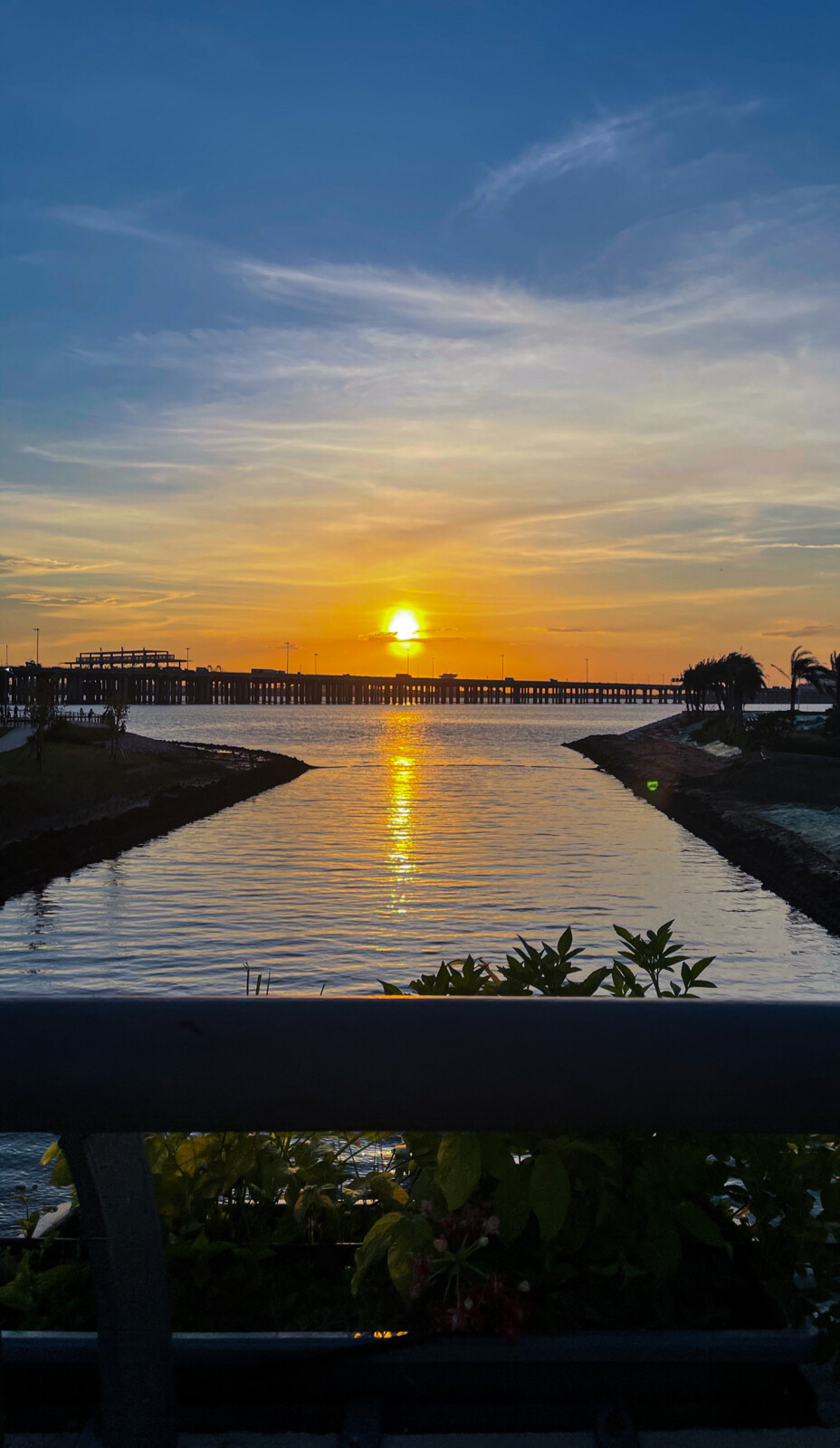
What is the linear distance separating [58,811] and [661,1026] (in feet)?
113

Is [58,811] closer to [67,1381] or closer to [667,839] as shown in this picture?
[667,839]

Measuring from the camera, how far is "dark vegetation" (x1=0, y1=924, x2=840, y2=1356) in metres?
2.69

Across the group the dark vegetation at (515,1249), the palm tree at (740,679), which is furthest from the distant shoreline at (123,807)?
the palm tree at (740,679)

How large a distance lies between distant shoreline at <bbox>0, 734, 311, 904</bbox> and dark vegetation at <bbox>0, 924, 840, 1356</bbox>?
20.3 meters

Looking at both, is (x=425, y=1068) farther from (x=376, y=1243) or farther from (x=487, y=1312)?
(x=376, y=1243)

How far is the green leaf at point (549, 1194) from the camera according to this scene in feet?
8.51

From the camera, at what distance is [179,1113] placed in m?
1.76

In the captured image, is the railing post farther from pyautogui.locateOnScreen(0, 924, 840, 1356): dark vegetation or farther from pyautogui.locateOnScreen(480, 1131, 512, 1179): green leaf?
pyautogui.locateOnScreen(480, 1131, 512, 1179): green leaf

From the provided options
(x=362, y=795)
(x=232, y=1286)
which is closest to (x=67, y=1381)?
(x=232, y=1286)

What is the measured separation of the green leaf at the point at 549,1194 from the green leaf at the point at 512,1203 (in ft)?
0.26

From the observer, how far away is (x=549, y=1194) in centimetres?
265

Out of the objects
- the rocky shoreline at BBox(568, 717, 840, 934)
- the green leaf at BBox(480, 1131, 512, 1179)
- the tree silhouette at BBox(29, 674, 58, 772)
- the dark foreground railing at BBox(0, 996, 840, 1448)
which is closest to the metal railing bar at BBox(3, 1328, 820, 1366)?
the green leaf at BBox(480, 1131, 512, 1179)

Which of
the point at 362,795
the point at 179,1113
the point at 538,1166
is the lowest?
the point at 362,795

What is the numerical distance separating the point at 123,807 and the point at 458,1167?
1394 inches
